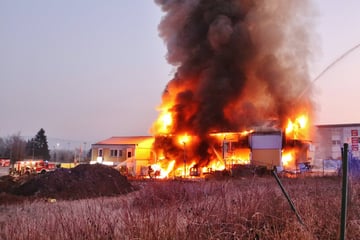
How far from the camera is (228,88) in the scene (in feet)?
126

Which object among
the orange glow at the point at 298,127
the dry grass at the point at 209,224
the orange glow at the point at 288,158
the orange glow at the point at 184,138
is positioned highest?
Result: the orange glow at the point at 298,127

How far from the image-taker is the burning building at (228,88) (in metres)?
37.8

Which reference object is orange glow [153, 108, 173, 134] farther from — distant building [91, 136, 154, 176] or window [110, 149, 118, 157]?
window [110, 149, 118, 157]

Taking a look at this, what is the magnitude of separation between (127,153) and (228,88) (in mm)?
17233

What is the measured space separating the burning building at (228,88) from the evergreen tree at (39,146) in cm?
6044

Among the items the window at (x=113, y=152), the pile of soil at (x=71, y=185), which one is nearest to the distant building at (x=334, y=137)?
the window at (x=113, y=152)

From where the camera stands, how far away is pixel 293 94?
39.7m

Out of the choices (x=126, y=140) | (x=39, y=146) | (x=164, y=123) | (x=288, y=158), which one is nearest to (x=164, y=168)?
(x=164, y=123)

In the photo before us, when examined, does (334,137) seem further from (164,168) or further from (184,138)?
(164,168)

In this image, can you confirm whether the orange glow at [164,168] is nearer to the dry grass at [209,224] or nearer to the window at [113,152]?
the window at [113,152]

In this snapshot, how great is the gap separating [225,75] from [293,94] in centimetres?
794

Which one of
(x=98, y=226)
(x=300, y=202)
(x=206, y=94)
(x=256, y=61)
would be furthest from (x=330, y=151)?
(x=98, y=226)

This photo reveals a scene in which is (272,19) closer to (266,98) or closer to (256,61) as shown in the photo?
(256,61)

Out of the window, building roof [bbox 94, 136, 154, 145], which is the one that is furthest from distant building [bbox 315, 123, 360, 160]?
the window
